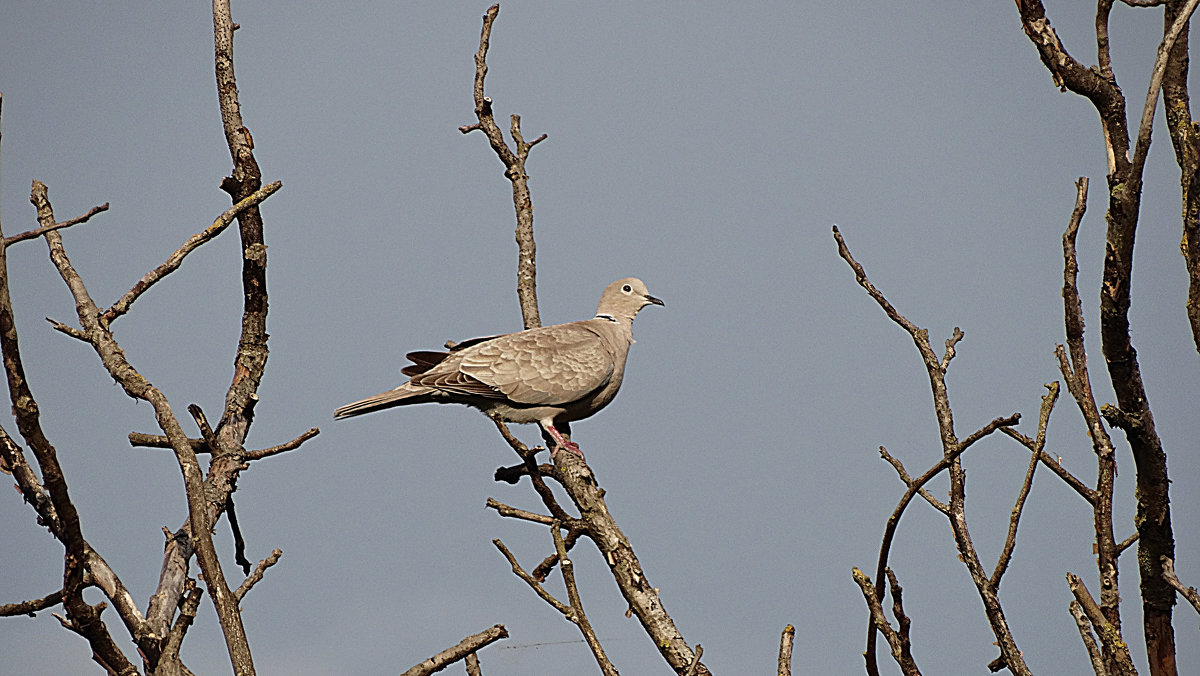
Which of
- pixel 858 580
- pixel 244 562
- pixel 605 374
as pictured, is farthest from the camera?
pixel 605 374

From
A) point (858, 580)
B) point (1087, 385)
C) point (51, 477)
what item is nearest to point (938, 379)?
point (1087, 385)

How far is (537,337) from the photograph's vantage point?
5484 millimetres

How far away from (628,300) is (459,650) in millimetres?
4044

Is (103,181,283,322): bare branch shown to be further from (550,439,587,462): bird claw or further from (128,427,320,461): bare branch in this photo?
(550,439,587,462): bird claw

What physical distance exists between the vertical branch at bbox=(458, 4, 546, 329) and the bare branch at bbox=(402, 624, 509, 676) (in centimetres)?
318

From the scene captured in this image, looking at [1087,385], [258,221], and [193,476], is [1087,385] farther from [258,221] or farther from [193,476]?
[258,221]

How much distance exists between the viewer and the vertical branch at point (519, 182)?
5645 mm

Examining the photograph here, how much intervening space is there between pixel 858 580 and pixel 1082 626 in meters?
0.51

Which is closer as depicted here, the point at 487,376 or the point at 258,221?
the point at 258,221

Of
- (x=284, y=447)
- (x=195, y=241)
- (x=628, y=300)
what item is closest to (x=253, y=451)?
(x=284, y=447)

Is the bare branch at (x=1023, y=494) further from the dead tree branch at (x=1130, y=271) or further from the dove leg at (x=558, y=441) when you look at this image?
the dove leg at (x=558, y=441)

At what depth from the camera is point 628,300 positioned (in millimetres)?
6496

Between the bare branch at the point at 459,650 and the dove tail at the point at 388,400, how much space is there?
2.45 meters

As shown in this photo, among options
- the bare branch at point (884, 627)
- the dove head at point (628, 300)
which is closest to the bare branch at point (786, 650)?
the bare branch at point (884, 627)
